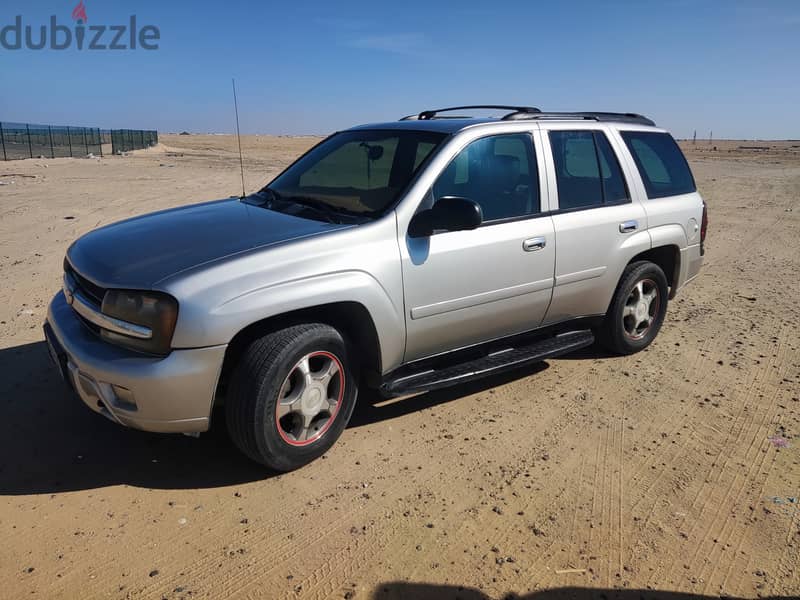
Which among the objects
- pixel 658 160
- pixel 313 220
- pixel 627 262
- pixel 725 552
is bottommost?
pixel 725 552

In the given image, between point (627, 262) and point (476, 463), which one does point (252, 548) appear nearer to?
point (476, 463)

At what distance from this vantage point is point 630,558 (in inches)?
114

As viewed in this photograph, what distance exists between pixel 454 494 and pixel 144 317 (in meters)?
1.82

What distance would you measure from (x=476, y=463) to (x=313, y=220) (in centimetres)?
172

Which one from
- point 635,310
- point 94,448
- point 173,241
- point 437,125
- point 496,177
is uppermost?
point 437,125

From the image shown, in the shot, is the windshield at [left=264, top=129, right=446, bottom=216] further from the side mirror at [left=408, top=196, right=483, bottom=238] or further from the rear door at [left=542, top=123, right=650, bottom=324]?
the rear door at [left=542, top=123, right=650, bottom=324]

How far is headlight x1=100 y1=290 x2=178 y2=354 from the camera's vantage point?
3037mm

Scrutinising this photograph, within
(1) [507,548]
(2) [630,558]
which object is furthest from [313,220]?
(2) [630,558]

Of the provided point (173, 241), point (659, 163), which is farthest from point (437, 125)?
point (659, 163)

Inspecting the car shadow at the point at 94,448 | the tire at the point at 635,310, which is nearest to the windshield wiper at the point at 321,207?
the car shadow at the point at 94,448

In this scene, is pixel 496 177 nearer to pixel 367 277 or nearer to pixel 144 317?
pixel 367 277

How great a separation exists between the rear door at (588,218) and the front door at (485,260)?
0.17m

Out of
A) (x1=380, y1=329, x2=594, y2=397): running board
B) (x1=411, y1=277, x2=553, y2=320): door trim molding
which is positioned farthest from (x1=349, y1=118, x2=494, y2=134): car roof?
(x1=380, y1=329, x2=594, y2=397): running board

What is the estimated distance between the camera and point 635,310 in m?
5.35
